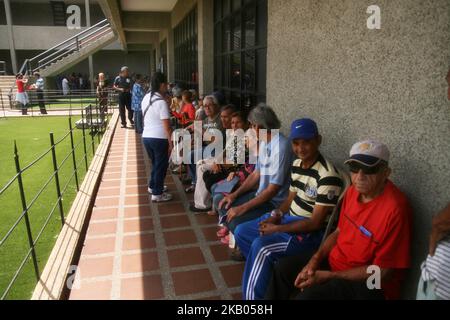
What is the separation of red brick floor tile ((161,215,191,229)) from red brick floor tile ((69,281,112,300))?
118 cm

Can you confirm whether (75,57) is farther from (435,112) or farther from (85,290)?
(435,112)

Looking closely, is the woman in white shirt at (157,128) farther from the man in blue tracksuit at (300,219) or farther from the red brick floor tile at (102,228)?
the man in blue tracksuit at (300,219)

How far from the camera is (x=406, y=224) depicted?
186 centimetres

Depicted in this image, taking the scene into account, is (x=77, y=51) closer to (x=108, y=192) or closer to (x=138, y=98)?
(x=138, y=98)

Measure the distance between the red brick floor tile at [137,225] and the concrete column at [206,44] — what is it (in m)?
3.86

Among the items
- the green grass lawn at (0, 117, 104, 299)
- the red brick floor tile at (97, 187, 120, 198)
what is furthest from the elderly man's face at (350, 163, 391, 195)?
the red brick floor tile at (97, 187, 120, 198)

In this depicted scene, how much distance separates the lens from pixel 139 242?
368 cm

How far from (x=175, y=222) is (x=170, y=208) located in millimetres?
468

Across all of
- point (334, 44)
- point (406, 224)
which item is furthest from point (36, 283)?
point (334, 44)

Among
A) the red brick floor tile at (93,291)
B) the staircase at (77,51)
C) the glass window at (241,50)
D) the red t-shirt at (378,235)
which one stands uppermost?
the staircase at (77,51)

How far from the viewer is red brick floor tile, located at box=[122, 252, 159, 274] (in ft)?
10.4

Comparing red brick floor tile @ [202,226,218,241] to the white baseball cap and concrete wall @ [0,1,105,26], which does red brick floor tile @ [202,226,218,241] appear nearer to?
the white baseball cap

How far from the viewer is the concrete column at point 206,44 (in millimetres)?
7199

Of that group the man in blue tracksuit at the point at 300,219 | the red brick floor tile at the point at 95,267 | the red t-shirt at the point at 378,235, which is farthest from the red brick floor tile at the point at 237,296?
the red brick floor tile at the point at 95,267
